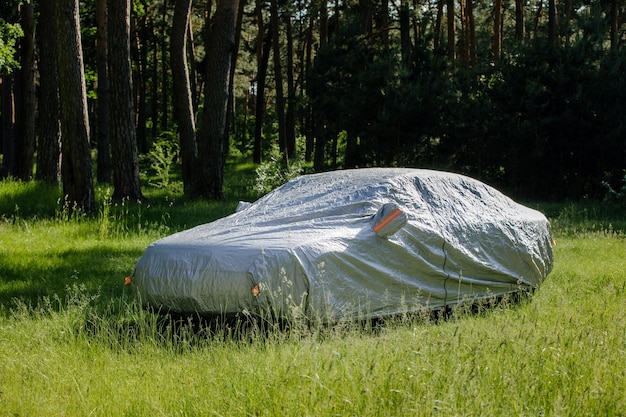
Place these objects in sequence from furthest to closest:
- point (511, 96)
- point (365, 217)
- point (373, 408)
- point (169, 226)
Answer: point (511, 96) < point (169, 226) < point (365, 217) < point (373, 408)

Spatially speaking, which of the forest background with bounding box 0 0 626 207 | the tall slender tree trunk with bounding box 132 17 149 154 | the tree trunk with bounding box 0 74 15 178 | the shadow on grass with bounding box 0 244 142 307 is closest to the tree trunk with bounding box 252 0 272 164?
the forest background with bounding box 0 0 626 207

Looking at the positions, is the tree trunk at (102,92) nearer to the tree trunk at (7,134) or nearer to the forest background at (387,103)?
the forest background at (387,103)

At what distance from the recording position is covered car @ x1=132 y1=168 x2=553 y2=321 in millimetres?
6672

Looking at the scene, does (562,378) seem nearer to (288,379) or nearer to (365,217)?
(288,379)

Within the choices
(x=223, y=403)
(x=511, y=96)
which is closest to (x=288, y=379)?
(x=223, y=403)

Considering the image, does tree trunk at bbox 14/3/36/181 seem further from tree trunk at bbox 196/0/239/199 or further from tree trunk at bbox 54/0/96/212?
tree trunk at bbox 54/0/96/212

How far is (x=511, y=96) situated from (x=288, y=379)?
21.4 meters

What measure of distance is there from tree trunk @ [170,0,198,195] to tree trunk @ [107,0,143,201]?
7.84 ft

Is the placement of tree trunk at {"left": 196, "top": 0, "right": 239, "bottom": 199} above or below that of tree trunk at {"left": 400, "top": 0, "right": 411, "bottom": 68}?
below

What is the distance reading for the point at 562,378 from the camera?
16.4 ft

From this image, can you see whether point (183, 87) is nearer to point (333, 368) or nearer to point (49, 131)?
point (49, 131)

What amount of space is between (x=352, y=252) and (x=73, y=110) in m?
8.60

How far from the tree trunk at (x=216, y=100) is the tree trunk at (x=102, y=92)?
317 centimetres

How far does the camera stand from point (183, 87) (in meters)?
18.9
